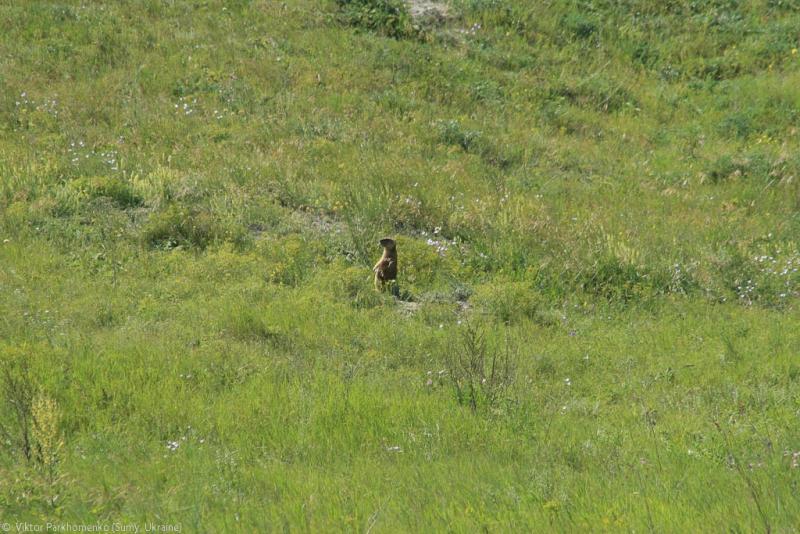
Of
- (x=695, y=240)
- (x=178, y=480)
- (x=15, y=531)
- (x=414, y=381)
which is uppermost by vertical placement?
(x=15, y=531)

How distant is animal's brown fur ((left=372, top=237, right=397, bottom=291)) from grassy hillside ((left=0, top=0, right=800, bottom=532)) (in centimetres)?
25

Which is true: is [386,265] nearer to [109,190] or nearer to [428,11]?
[109,190]

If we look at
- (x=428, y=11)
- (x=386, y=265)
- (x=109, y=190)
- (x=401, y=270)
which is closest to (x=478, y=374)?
(x=386, y=265)

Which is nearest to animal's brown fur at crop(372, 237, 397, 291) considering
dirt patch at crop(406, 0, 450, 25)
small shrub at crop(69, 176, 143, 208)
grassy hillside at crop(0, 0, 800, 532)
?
grassy hillside at crop(0, 0, 800, 532)

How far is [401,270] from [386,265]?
23.0 inches

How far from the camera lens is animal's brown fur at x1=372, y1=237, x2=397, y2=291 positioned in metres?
8.43

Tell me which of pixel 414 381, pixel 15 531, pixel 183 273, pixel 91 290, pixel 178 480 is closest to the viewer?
pixel 15 531

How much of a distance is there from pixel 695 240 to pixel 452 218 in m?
2.97

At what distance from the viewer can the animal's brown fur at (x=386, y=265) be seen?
8430mm

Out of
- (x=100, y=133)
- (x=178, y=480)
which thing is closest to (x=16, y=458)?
(x=178, y=480)

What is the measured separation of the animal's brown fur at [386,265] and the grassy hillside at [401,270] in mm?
248

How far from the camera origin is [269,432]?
5.32m

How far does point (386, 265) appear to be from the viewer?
849cm

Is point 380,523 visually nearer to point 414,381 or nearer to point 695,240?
point 414,381
